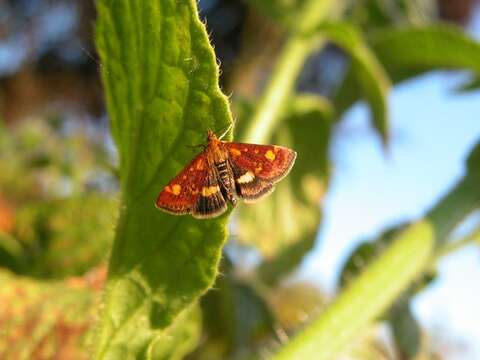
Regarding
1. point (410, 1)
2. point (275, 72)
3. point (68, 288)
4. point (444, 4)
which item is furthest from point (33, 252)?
point (444, 4)

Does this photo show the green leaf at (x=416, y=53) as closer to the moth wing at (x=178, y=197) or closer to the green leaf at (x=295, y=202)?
the green leaf at (x=295, y=202)

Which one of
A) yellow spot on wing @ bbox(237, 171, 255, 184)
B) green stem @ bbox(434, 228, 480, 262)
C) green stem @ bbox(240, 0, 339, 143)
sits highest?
yellow spot on wing @ bbox(237, 171, 255, 184)

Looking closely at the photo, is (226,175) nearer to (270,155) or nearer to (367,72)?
(270,155)

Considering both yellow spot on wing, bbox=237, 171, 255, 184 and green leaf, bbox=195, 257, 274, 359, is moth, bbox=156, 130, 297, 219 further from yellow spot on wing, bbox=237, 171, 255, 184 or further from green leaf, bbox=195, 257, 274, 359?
green leaf, bbox=195, 257, 274, 359

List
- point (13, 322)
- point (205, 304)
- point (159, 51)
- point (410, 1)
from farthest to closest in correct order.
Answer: point (410, 1), point (205, 304), point (13, 322), point (159, 51)

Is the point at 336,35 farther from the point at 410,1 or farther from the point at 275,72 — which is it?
the point at 410,1

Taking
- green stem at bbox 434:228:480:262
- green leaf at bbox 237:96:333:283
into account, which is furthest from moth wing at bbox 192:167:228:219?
green leaf at bbox 237:96:333:283

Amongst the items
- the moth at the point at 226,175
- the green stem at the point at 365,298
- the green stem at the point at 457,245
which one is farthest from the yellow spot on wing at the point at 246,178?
the green stem at the point at 457,245
